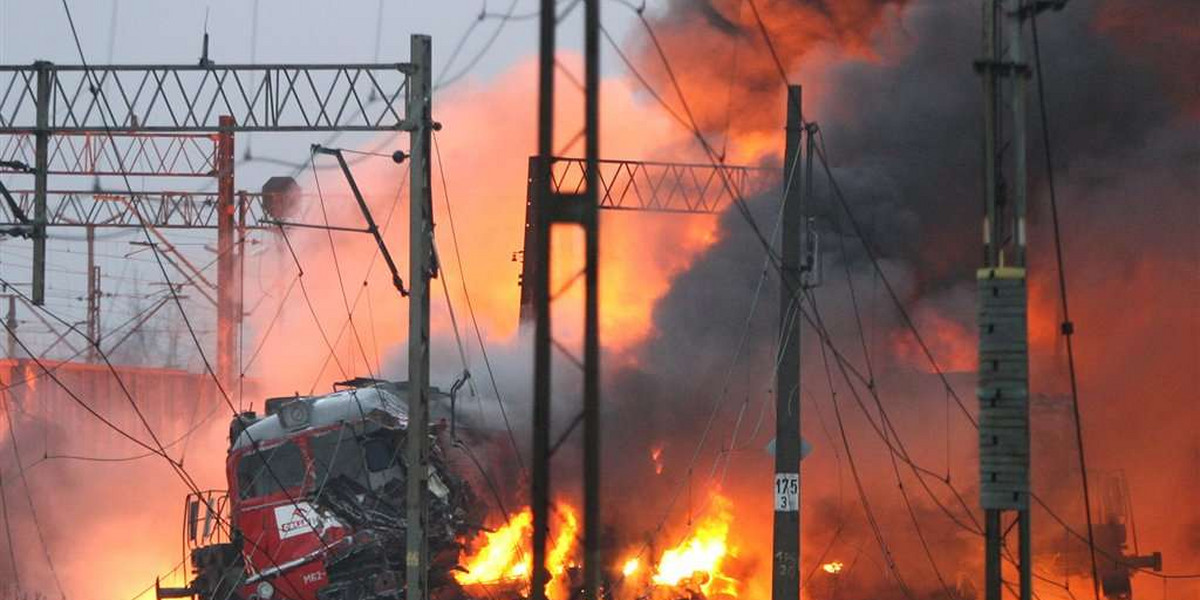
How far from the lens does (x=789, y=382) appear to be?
23703 mm

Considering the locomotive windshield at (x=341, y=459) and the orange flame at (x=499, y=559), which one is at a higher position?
the locomotive windshield at (x=341, y=459)

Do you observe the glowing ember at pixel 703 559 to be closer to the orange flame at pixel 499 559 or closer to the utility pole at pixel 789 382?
the orange flame at pixel 499 559

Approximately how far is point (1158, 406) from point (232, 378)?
2446 cm

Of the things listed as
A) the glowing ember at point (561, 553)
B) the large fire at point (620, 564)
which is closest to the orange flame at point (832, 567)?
the large fire at point (620, 564)

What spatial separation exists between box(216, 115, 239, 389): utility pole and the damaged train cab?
64.7 ft

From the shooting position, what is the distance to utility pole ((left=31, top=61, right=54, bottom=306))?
22547mm

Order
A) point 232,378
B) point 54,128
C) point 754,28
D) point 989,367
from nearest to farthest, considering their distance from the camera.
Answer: point 989,367 < point 54,128 < point 754,28 < point 232,378

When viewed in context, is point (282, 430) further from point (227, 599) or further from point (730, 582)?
point (730, 582)

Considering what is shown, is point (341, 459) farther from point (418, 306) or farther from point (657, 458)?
point (657, 458)

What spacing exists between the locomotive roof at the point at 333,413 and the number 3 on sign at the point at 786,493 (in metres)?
6.09

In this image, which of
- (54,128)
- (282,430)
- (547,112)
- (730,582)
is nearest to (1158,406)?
(730,582)

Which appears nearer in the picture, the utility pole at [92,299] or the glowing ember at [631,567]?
the glowing ember at [631,567]

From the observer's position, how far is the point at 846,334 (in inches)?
1275

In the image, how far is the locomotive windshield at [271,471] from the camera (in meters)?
26.5
